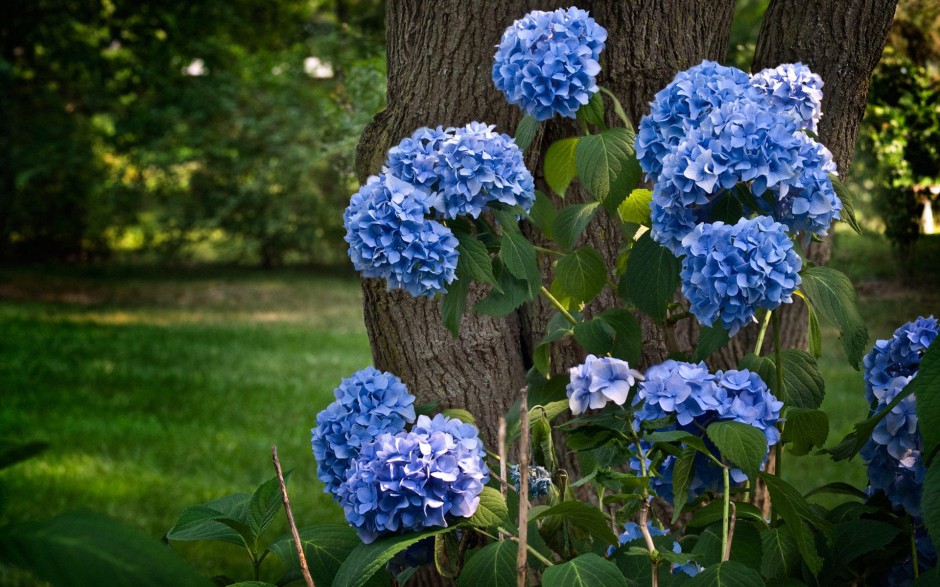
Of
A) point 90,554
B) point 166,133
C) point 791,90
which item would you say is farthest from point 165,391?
point 166,133

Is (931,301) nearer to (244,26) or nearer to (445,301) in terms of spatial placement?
(445,301)

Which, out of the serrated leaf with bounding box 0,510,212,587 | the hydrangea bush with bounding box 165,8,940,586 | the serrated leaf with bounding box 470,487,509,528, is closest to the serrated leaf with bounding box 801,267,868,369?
the hydrangea bush with bounding box 165,8,940,586

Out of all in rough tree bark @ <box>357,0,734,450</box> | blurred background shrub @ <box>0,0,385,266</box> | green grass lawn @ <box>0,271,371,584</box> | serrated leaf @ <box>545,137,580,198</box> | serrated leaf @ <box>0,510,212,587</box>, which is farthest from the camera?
blurred background shrub @ <box>0,0,385,266</box>

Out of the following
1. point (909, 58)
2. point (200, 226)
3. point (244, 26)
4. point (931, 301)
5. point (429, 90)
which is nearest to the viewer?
point (429, 90)

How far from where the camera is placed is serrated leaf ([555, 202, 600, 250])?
1628 millimetres

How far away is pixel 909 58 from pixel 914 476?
111 inches

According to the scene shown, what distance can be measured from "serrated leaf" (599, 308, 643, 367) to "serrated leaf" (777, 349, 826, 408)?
10.4 inches

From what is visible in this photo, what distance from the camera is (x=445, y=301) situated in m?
1.52

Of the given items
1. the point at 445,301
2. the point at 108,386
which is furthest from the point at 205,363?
the point at 445,301

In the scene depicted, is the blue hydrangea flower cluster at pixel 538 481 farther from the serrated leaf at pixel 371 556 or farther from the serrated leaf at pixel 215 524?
the serrated leaf at pixel 215 524

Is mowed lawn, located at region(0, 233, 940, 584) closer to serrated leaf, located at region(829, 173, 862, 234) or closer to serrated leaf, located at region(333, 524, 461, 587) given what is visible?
serrated leaf, located at region(829, 173, 862, 234)

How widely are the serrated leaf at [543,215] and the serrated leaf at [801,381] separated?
473 millimetres

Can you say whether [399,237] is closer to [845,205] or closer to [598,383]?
[598,383]

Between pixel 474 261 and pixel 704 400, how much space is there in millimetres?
401
